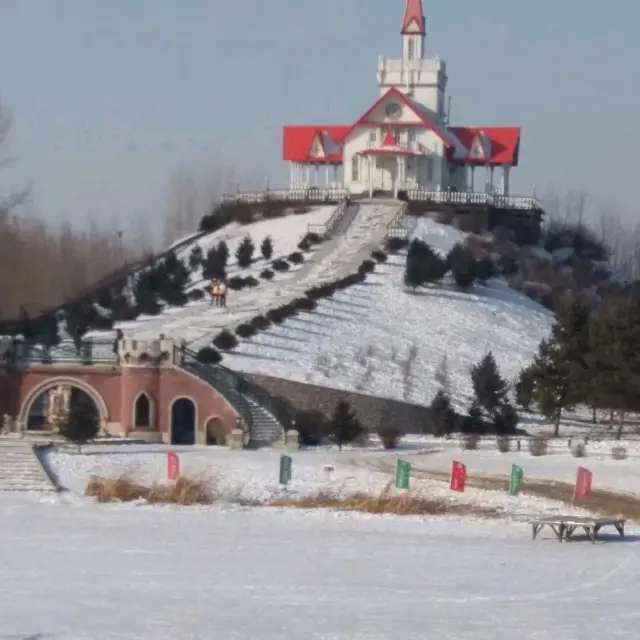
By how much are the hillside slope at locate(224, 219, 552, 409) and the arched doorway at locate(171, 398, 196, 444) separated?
6.31 m

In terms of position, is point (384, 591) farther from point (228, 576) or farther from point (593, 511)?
point (593, 511)

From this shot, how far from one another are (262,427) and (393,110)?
34.5m

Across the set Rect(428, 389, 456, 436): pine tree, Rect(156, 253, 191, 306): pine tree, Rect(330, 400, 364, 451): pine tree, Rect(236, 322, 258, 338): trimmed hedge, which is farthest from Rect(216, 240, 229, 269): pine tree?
Rect(330, 400, 364, 451): pine tree

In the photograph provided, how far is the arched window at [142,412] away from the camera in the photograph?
34906mm

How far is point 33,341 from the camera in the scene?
125 ft

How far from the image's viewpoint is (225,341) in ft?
143

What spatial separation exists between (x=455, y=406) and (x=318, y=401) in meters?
3.86

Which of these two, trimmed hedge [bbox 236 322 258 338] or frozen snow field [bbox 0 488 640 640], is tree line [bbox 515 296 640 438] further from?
frozen snow field [bbox 0 488 640 640]

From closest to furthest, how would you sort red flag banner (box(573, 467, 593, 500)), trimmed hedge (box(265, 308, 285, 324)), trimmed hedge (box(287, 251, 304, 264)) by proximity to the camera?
red flag banner (box(573, 467, 593, 500)) < trimmed hedge (box(265, 308, 285, 324)) < trimmed hedge (box(287, 251, 304, 264))

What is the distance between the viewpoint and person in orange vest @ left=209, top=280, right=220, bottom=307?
4988cm

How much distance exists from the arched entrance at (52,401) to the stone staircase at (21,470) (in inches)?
Answer: 201

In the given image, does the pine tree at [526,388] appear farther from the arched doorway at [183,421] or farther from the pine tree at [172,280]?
the pine tree at [172,280]

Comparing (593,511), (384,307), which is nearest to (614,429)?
(384,307)

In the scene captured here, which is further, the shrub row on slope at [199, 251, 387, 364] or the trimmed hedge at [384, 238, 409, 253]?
the trimmed hedge at [384, 238, 409, 253]
